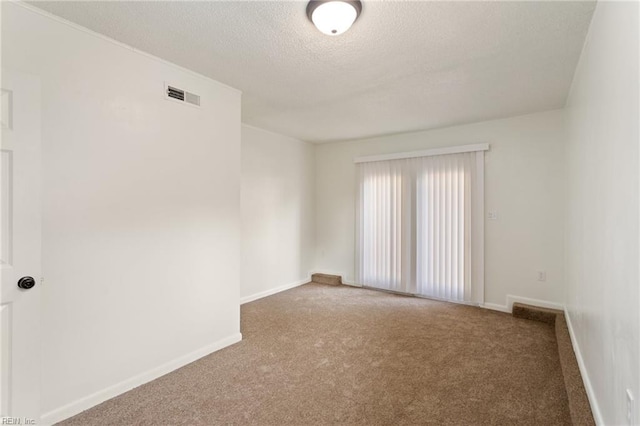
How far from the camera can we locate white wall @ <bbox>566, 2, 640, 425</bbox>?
3.67ft

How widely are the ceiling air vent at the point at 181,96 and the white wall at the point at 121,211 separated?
6cm

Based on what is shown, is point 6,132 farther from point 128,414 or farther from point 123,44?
point 128,414

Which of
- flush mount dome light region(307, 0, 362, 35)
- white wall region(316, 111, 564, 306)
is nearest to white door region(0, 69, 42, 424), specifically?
flush mount dome light region(307, 0, 362, 35)

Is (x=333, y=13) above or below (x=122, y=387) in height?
above

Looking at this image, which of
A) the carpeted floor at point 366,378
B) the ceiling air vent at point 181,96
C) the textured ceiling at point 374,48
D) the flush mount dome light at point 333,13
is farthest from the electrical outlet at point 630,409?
the ceiling air vent at point 181,96

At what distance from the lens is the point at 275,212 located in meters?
4.71

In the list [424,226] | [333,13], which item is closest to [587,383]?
[424,226]

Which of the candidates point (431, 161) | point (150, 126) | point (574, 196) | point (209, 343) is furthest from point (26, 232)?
point (431, 161)

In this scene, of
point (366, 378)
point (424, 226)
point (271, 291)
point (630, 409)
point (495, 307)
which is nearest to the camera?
point (630, 409)

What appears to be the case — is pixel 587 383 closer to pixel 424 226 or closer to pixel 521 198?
pixel 521 198

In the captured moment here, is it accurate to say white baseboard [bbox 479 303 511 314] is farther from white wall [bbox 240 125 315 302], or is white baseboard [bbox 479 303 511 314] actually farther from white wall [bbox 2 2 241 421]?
white wall [bbox 2 2 241 421]

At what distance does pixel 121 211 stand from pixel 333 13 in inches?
74.0

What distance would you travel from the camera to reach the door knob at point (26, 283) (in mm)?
1676

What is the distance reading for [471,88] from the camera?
289cm
